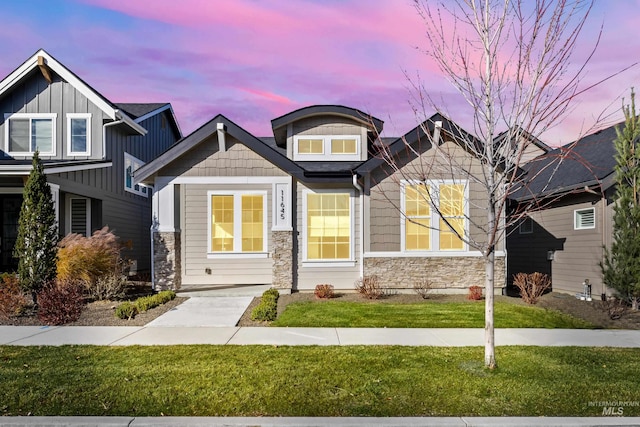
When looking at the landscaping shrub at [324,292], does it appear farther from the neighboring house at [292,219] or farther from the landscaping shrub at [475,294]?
the landscaping shrub at [475,294]

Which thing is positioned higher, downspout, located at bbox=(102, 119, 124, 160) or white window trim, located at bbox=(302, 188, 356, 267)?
downspout, located at bbox=(102, 119, 124, 160)

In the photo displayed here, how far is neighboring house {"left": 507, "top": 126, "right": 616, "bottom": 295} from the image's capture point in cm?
1281

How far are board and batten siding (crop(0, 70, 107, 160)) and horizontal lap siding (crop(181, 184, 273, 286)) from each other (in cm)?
566

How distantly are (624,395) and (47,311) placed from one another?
9.57 meters

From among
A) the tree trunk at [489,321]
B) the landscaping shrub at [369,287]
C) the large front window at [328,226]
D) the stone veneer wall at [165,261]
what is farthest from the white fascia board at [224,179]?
the tree trunk at [489,321]

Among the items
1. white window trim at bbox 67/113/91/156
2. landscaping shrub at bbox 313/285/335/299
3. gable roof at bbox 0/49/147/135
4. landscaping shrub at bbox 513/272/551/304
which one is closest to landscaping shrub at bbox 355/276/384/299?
landscaping shrub at bbox 313/285/335/299

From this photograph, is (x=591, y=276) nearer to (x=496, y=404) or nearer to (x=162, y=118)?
(x=496, y=404)

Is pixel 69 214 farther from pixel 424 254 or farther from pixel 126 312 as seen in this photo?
pixel 424 254

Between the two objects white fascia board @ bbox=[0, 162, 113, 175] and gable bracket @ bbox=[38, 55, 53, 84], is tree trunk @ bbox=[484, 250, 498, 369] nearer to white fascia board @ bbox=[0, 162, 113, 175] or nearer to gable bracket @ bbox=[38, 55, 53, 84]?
white fascia board @ bbox=[0, 162, 113, 175]

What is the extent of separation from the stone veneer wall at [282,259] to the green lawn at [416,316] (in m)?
1.46

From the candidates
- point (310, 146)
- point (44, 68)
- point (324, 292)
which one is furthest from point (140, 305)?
point (44, 68)

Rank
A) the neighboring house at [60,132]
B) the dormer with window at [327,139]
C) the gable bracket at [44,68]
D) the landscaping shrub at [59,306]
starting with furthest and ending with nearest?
the neighboring house at [60,132]
the gable bracket at [44,68]
the dormer with window at [327,139]
the landscaping shrub at [59,306]

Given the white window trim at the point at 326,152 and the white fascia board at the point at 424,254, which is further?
the white window trim at the point at 326,152

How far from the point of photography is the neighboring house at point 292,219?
12938 millimetres
